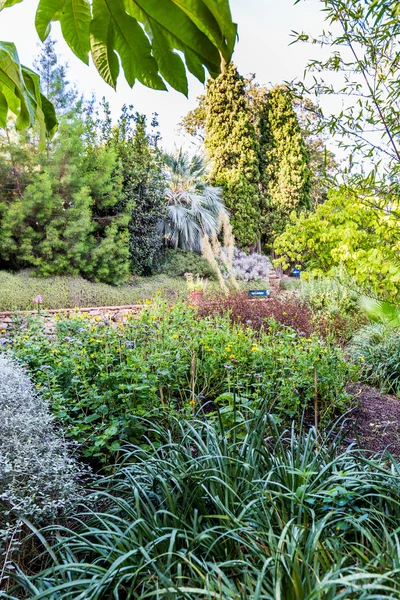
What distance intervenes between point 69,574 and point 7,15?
140 cm

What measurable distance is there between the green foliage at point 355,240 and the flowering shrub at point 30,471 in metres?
1.84

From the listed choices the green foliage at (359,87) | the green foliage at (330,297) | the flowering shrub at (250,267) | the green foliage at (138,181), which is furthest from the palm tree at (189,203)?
the green foliage at (359,87)

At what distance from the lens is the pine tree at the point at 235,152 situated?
46.8ft

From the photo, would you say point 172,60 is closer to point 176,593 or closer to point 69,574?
point 176,593

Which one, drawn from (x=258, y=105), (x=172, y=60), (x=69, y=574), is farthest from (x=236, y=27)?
(x=258, y=105)

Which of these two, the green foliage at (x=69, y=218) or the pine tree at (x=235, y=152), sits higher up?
the pine tree at (x=235, y=152)

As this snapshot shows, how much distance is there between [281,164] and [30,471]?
14.9 m

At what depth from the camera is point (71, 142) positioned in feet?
32.4

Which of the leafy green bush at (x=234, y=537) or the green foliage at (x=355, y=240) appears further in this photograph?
the green foliage at (x=355, y=240)

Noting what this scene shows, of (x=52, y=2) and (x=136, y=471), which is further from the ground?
(x=52, y=2)

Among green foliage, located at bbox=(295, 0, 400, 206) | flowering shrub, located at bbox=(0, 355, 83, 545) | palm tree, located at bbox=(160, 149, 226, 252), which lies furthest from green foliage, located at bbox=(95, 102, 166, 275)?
flowering shrub, located at bbox=(0, 355, 83, 545)

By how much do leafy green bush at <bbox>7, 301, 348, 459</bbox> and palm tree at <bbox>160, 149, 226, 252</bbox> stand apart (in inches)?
328

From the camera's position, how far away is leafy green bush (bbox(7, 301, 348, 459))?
8.34 ft

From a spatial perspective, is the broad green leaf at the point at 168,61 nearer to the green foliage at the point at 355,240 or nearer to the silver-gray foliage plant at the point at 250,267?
the green foliage at the point at 355,240
